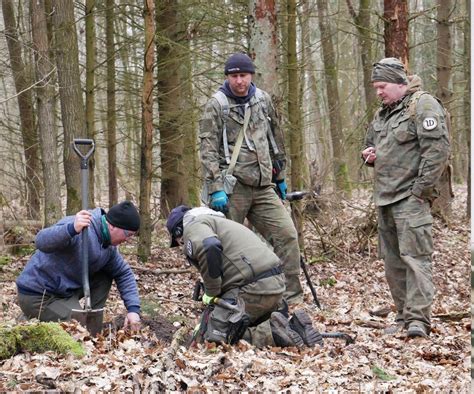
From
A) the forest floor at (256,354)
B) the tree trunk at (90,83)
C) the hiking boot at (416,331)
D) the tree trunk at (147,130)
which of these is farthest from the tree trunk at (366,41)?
the hiking boot at (416,331)

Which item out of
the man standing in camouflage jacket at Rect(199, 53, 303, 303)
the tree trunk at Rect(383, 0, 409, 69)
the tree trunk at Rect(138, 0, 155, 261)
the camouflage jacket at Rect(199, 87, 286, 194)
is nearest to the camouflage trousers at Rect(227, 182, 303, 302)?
the man standing in camouflage jacket at Rect(199, 53, 303, 303)

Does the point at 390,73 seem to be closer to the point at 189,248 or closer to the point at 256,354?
the point at 189,248

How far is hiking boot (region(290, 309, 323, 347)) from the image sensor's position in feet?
21.0

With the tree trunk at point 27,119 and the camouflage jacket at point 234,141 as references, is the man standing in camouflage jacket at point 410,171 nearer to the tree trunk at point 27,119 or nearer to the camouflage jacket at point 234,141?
the camouflage jacket at point 234,141

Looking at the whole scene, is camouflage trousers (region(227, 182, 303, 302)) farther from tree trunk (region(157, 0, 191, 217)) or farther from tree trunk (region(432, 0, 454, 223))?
tree trunk (region(432, 0, 454, 223))

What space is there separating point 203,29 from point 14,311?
288 inches

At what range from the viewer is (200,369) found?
16.9 feet

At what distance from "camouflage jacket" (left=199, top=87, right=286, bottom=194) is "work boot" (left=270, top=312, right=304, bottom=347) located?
5.43ft

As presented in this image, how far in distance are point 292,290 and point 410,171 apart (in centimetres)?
191

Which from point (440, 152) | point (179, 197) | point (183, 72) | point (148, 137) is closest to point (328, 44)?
point (183, 72)

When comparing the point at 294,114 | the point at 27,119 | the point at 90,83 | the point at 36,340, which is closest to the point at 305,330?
the point at 36,340

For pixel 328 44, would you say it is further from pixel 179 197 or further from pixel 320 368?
pixel 320 368

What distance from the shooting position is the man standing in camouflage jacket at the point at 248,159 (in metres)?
7.59

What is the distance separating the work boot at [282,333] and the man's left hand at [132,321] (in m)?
1.23
